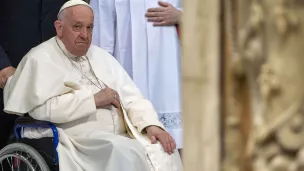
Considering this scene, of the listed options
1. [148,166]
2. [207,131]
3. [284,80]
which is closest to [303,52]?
[284,80]

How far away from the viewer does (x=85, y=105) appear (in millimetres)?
3549

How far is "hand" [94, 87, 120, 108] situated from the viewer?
11.8 feet

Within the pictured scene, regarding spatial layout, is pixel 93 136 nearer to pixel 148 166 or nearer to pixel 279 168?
pixel 148 166

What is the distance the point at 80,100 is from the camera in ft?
11.6

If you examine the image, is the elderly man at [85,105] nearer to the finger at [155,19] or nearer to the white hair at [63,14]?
the white hair at [63,14]

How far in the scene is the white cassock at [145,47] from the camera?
452 centimetres

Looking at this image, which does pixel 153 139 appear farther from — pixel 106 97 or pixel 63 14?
pixel 63 14

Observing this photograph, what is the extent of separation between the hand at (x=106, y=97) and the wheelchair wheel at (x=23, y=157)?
437 mm

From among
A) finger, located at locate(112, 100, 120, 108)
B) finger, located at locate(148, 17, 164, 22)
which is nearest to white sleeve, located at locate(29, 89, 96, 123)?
finger, located at locate(112, 100, 120, 108)

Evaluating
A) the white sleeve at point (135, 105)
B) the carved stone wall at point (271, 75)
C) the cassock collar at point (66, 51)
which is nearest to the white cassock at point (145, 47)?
the white sleeve at point (135, 105)

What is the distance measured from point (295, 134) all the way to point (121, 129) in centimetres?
311

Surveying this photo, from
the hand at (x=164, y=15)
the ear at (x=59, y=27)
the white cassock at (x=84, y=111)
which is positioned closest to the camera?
the white cassock at (x=84, y=111)

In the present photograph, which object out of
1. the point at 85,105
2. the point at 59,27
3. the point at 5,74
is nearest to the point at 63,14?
the point at 59,27

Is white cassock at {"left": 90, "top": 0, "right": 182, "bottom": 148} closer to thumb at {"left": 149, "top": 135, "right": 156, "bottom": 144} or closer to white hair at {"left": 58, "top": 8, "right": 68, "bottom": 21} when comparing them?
white hair at {"left": 58, "top": 8, "right": 68, "bottom": 21}
